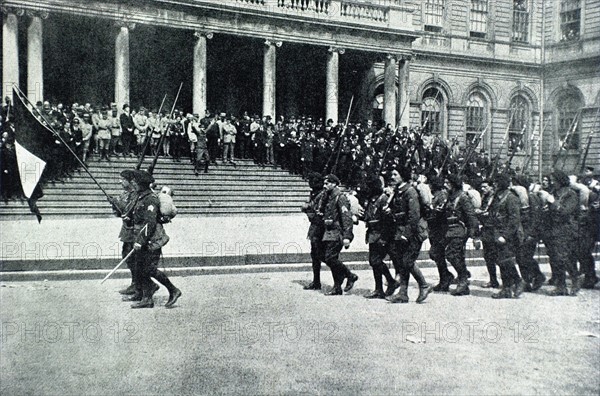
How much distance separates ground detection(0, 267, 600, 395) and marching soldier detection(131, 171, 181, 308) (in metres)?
0.31

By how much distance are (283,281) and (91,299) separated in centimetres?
309

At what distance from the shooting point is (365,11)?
26.8 m

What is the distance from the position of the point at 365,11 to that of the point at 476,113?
28.6 feet

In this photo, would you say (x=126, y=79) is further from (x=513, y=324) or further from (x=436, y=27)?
(x=513, y=324)

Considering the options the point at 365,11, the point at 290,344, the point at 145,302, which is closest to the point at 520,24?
the point at 365,11

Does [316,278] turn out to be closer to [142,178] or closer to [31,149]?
[142,178]

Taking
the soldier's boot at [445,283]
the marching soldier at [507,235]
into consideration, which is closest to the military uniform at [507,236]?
the marching soldier at [507,235]

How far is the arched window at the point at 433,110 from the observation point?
1220 inches

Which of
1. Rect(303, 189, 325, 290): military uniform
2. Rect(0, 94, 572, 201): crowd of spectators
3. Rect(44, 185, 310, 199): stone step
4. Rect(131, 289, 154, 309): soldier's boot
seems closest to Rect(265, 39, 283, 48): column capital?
Rect(0, 94, 572, 201): crowd of spectators

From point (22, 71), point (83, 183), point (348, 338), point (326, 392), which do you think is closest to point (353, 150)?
point (83, 183)

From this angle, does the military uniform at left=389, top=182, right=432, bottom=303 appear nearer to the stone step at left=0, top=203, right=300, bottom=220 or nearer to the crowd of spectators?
the stone step at left=0, top=203, right=300, bottom=220

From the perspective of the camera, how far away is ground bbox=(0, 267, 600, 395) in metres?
5.06

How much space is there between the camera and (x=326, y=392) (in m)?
4.88

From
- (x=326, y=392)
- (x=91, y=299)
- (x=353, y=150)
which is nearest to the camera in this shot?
(x=326, y=392)
